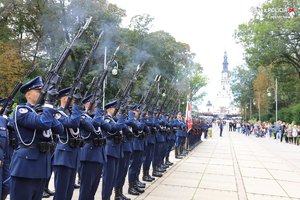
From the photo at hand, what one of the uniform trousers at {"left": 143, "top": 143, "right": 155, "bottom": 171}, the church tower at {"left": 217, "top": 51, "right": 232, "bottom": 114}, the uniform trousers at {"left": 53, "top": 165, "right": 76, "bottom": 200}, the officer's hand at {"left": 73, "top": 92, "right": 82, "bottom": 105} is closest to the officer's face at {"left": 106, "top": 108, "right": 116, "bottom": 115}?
the officer's hand at {"left": 73, "top": 92, "right": 82, "bottom": 105}

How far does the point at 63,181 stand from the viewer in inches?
207

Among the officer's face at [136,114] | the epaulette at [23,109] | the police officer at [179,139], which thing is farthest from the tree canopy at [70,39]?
the epaulette at [23,109]

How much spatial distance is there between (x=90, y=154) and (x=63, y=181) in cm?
76

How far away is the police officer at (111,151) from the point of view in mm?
6559

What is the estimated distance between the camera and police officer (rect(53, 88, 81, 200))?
17.0 ft

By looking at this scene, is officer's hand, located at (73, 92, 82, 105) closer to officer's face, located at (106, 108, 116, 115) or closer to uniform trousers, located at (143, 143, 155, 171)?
officer's face, located at (106, 108, 116, 115)

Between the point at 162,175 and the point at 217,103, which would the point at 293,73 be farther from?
the point at 217,103

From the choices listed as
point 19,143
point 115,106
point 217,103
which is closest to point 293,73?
point 115,106

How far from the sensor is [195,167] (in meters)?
13.0

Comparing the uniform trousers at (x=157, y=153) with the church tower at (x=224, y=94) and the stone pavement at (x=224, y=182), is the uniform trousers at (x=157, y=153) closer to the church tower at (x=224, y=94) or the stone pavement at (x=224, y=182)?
the stone pavement at (x=224, y=182)

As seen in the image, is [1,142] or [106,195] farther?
[106,195]

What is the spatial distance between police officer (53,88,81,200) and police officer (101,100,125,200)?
2.98 ft

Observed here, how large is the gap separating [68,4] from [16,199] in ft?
82.2

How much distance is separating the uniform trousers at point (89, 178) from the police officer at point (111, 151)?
557 mm
